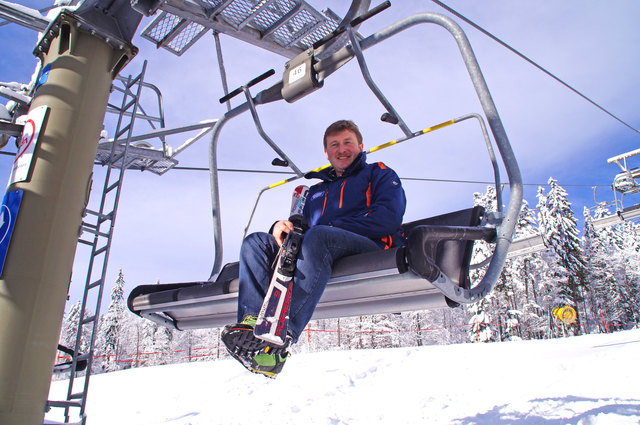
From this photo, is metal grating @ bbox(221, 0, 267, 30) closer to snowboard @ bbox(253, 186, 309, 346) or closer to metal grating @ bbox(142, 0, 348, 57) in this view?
metal grating @ bbox(142, 0, 348, 57)

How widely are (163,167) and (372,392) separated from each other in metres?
5.15

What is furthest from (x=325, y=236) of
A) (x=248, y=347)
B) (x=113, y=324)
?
(x=113, y=324)

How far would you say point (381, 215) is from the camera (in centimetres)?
221

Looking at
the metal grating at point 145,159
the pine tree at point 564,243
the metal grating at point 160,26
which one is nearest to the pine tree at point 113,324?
the pine tree at point 564,243

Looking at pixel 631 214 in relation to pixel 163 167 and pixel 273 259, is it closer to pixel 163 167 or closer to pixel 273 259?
pixel 163 167

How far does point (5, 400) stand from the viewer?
2.64 metres

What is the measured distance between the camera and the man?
188cm

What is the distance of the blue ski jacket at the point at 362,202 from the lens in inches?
87.0

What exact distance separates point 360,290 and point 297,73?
1371mm

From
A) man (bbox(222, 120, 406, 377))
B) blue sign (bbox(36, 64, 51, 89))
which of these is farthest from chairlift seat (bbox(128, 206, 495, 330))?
blue sign (bbox(36, 64, 51, 89))

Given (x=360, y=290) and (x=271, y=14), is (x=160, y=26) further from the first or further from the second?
(x=360, y=290)

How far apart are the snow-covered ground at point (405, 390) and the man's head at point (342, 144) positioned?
3371mm

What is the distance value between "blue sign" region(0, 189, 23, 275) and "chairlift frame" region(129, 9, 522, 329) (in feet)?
2.77

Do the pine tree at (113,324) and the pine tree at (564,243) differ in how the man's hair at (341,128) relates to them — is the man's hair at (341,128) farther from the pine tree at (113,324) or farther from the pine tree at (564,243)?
the pine tree at (113,324)
